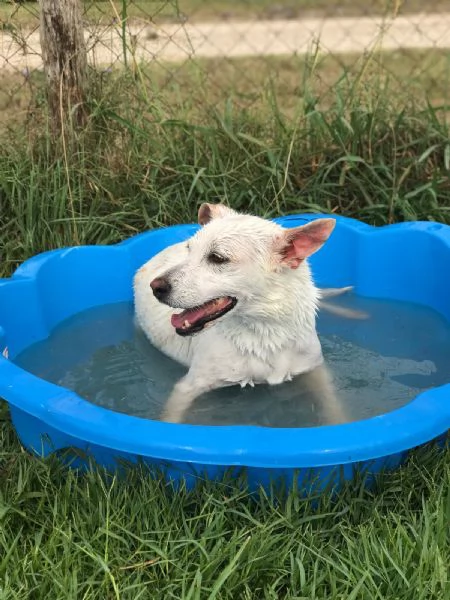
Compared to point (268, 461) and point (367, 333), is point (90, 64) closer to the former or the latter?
point (367, 333)

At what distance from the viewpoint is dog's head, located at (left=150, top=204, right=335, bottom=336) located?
3.01m

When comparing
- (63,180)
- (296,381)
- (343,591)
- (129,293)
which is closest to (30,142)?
(63,180)

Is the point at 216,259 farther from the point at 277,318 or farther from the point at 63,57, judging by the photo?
the point at 63,57

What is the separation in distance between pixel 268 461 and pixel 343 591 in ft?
1.58

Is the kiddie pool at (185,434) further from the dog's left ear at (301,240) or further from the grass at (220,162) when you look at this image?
the dog's left ear at (301,240)

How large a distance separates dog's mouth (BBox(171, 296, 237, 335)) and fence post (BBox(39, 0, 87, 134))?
211 cm

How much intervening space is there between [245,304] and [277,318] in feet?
0.54

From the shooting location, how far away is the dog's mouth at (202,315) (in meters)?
3.05

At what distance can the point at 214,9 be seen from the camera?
11.9 metres

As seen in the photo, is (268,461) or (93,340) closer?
(268,461)

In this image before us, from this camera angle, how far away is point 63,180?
4672 millimetres

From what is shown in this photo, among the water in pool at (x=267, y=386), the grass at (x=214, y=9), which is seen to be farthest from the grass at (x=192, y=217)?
the water in pool at (x=267, y=386)

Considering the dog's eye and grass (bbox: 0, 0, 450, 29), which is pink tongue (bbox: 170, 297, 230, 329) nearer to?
the dog's eye

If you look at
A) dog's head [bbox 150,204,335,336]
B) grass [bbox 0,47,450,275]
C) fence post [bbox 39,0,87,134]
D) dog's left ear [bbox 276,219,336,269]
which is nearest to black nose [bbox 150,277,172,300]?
dog's head [bbox 150,204,335,336]
